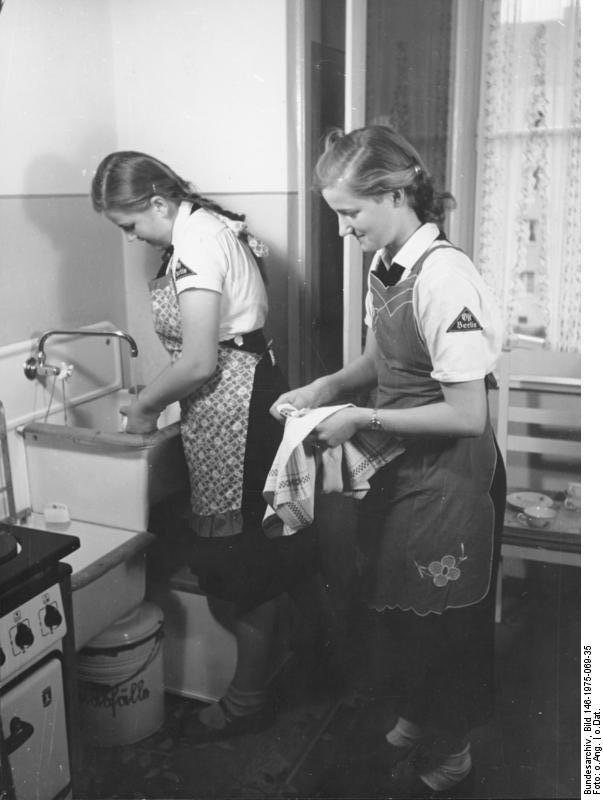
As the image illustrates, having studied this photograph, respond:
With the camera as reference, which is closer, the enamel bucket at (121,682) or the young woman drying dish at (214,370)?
the young woman drying dish at (214,370)

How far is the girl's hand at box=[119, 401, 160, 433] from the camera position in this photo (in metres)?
1.19

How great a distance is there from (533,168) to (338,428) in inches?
18.9

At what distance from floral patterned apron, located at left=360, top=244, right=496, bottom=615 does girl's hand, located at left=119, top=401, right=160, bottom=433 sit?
0.39 metres

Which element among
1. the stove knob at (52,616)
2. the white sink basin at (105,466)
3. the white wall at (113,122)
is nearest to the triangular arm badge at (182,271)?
the white wall at (113,122)

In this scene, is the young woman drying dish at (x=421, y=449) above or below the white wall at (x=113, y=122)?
below

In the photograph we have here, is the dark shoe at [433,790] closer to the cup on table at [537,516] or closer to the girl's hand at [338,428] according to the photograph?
the cup on table at [537,516]

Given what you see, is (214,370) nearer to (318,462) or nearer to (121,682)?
(318,462)

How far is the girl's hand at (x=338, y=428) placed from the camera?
3.68 feet

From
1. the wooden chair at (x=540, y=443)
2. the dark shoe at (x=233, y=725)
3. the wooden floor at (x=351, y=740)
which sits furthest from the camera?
the dark shoe at (x=233, y=725)

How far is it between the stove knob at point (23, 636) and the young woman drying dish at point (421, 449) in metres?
0.53

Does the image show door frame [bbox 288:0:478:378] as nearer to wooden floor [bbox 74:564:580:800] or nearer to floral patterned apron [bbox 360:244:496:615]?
floral patterned apron [bbox 360:244:496:615]

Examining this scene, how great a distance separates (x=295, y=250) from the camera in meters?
1.12
